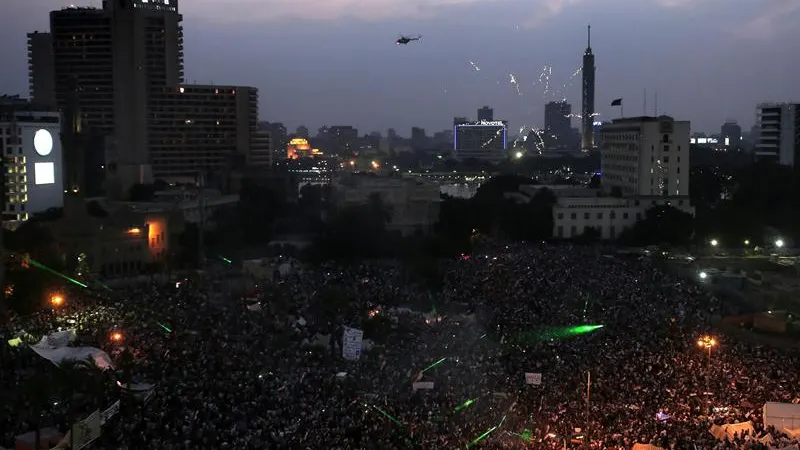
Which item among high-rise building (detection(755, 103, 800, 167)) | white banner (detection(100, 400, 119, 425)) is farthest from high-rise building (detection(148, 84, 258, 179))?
white banner (detection(100, 400, 119, 425))

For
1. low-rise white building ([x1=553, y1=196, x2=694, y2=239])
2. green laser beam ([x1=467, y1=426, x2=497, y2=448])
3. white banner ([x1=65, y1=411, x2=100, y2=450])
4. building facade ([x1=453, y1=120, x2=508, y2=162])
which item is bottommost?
green laser beam ([x1=467, y1=426, x2=497, y2=448])

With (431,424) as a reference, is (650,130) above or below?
above

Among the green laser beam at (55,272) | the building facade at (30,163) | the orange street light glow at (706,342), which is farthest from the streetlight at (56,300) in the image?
the building facade at (30,163)

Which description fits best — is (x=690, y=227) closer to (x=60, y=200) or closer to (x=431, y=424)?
(x=431, y=424)

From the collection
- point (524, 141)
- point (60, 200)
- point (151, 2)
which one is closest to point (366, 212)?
point (60, 200)

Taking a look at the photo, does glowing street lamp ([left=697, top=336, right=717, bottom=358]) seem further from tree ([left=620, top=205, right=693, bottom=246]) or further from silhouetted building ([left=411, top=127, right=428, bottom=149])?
silhouetted building ([left=411, top=127, right=428, bottom=149])

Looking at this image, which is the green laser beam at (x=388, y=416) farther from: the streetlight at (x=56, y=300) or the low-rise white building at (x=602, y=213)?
the low-rise white building at (x=602, y=213)
